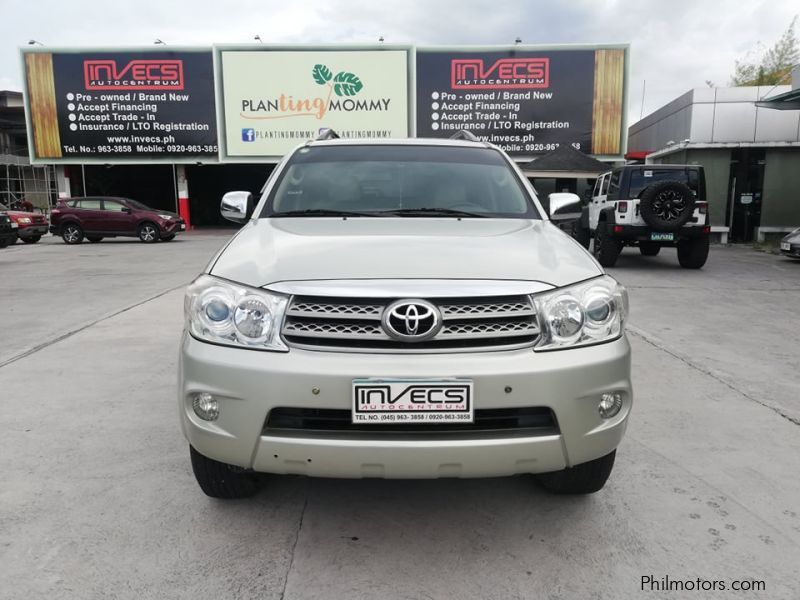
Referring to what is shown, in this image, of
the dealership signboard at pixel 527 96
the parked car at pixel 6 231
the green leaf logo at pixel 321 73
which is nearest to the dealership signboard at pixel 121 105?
the green leaf logo at pixel 321 73

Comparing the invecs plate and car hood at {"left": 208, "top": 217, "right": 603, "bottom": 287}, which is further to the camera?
the invecs plate

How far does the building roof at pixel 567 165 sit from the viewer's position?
52.6ft

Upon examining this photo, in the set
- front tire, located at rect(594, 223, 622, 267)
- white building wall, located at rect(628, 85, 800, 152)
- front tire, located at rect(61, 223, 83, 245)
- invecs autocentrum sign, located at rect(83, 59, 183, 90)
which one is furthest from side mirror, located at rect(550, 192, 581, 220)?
invecs autocentrum sign, located at rect(83, 59, 183, 90)

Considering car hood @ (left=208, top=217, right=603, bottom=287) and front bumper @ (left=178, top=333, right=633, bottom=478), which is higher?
car hood @ (left=208, top=217, right=603, bottom=287)

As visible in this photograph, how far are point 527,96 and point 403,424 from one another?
2124 centimetres

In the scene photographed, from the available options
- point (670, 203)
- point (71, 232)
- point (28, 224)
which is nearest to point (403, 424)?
point (670, 203)

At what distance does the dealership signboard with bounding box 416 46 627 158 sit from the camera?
21094mm

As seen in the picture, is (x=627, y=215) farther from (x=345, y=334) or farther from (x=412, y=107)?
(x=412, y=107)

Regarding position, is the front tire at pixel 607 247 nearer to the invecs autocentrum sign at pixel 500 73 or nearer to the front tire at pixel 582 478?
the front tire at pixel 582 478

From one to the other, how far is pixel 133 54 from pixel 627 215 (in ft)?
60.8

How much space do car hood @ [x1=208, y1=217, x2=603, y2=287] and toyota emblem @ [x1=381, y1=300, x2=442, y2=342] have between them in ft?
0.41

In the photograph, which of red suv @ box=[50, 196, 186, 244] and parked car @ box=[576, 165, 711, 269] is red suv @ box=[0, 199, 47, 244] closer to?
red suv @ box=[50, 196, 186, 244]

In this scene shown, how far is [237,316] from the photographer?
2.12 meters

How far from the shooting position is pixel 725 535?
2.35m
